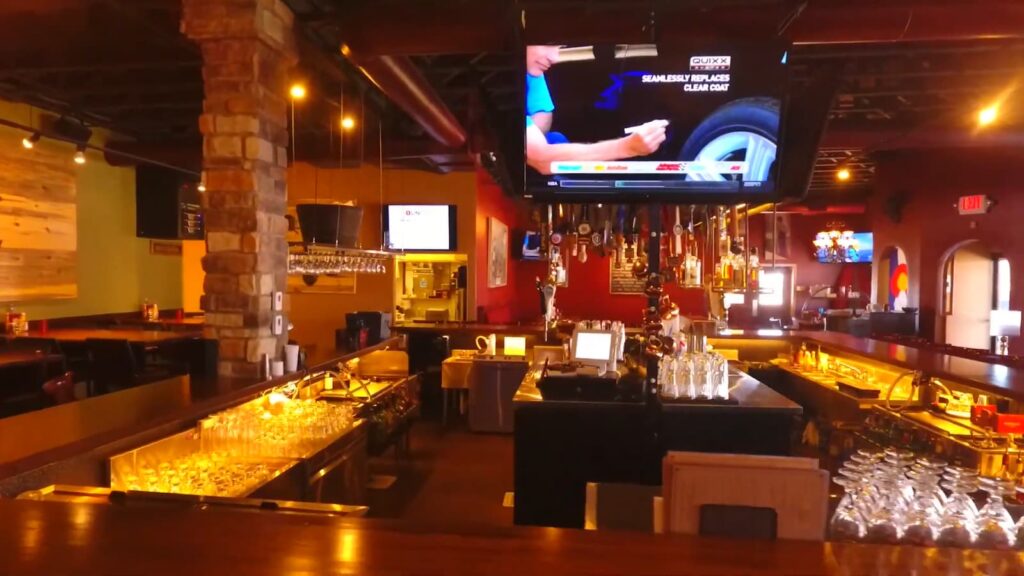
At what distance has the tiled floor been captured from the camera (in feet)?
16.0

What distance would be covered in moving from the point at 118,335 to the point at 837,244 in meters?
14.3

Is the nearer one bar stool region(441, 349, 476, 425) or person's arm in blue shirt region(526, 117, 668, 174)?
person's arm in blue shirt region(526, 117, 668, 174)

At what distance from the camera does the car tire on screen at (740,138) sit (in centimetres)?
299

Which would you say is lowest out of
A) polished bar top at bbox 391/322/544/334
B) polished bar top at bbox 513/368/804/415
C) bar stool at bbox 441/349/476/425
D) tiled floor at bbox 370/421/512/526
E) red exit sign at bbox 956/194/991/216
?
tiled floor at bbox 370/421/512/526

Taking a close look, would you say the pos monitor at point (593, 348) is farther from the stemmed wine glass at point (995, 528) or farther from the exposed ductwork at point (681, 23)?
the stemmed wine glass at point (995, 528)

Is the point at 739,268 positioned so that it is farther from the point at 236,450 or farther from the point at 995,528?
the point at 236,450

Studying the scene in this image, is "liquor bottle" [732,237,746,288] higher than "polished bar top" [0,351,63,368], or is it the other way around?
"liquor bottle" [732,237,746,288]

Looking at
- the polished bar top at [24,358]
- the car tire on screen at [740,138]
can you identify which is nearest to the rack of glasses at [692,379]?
the car tire on screen at [740,138]

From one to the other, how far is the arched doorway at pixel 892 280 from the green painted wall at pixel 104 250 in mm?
11657

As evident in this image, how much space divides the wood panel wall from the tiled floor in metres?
4.45

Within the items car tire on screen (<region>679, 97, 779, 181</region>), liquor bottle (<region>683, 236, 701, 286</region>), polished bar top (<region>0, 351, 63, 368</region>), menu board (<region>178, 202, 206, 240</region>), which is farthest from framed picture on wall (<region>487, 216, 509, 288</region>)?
car tire on screen (<region>679, 97, 779, 181</region>)

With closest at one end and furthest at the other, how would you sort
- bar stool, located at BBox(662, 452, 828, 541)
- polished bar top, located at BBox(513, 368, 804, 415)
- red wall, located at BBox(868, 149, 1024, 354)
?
bar stool, located at BBox(662, 452, 828, 541), polished bar top, located at BBox(513, 368, 804, 415), red wall, located at BBox(868, 149, 1024, 354)

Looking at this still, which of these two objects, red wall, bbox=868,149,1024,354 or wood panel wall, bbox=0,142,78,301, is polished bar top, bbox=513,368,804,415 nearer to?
wood panel wall, bbox=0,142,78,301

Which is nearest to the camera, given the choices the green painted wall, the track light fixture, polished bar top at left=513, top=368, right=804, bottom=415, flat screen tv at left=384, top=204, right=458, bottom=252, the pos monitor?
polished bar top at left=513, top=368, right=804, bottom=415
